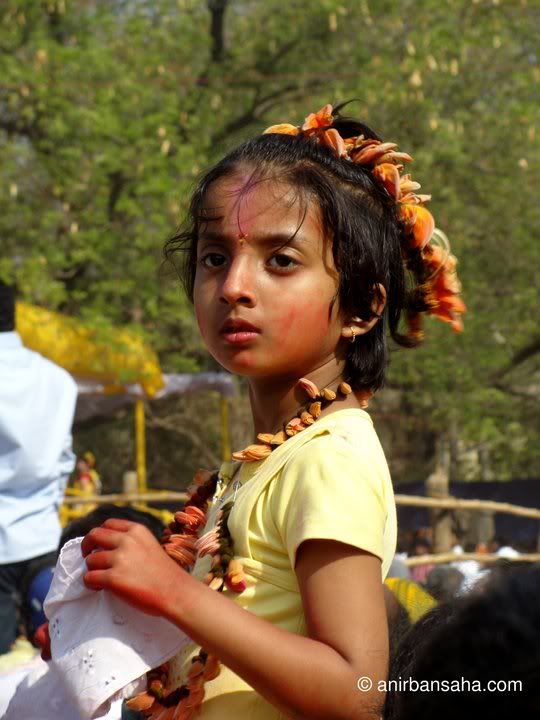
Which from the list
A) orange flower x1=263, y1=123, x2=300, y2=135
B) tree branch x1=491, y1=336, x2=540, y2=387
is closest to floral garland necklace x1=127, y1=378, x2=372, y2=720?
orange flower x1=263, y1=123, x2=300, y2=135

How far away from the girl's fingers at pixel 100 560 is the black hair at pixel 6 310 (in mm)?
2694

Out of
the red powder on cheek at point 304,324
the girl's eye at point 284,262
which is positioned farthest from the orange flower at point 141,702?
the girl's eye at point 284,262

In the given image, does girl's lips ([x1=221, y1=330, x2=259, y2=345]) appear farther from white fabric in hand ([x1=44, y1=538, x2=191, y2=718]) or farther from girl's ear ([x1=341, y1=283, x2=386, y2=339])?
white fabric in hand ([x1=44, y1=538, x2=191, y2=718])

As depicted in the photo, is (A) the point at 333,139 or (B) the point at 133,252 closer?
(A) the point at 333,139

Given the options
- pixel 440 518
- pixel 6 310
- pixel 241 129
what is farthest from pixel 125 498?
pixel 241 129

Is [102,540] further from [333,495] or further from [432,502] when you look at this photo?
[432,502]

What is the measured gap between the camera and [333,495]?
56.1 inches

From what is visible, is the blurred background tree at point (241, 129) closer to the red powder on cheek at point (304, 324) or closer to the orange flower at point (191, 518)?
the orange flower at point (191, 518)

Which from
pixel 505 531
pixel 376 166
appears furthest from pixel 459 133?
pixel 376 166

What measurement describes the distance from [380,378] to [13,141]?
10680 mm

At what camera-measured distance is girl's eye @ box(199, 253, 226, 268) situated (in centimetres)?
174

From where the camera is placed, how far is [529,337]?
13906mm

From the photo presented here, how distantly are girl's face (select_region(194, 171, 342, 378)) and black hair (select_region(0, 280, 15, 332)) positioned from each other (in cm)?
245

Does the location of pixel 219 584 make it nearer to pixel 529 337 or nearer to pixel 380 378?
pixel 380 378
